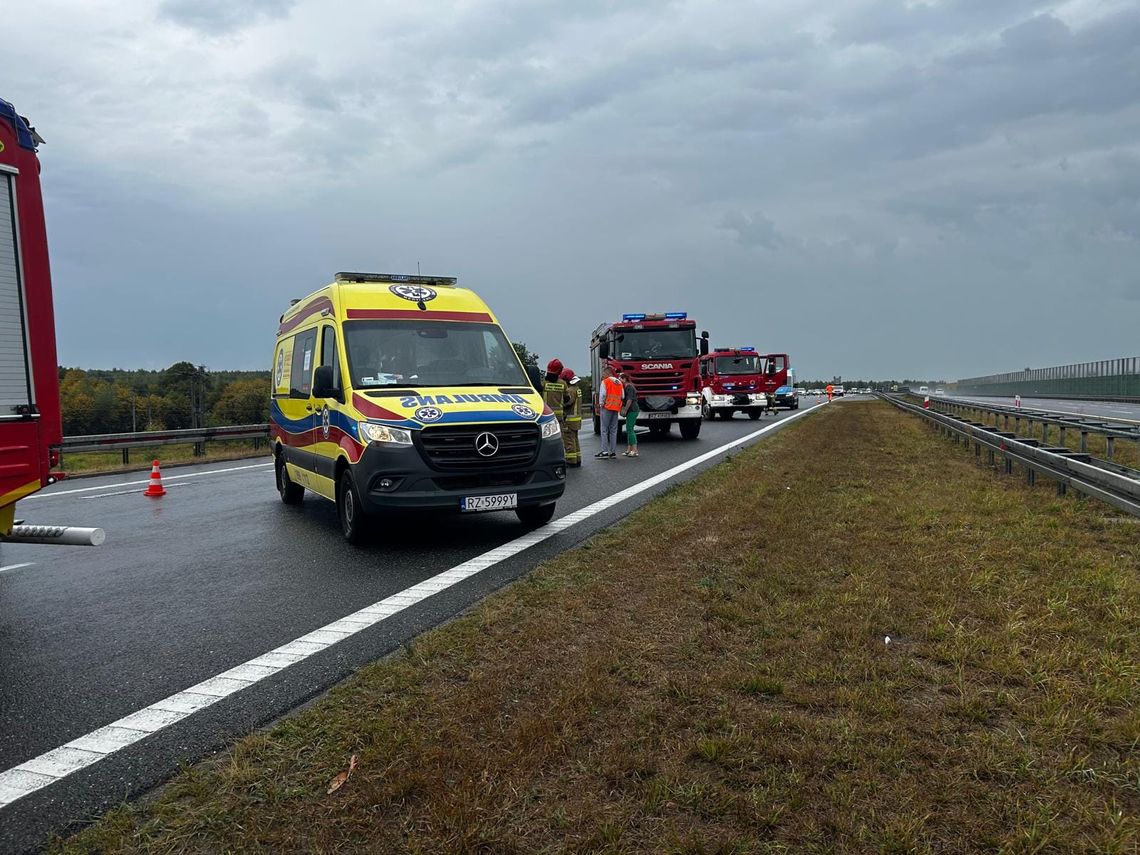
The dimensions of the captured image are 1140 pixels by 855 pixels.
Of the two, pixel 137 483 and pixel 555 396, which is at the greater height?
pixel 555 396

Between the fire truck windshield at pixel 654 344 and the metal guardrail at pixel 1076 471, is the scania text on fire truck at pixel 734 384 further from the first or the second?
the metal guardrail at pixel 1076 471

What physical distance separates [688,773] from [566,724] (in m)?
0.59

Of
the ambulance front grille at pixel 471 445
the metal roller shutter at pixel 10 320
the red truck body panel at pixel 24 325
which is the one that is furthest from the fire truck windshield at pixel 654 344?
the metal roller shutter at pixel 10 320

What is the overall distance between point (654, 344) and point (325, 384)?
13.7 meters

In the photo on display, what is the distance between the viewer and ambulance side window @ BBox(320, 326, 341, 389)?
816 cm

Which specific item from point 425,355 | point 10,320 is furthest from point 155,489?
point 10,320

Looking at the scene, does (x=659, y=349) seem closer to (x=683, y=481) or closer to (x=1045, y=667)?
(x=683, y=481)

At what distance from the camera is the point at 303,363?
31.4 feet

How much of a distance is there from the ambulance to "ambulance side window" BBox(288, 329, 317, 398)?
0.02 metres

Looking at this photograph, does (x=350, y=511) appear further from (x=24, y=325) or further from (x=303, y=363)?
(x=24, y=325)

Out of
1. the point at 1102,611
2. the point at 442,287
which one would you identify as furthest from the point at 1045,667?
the point at 442,287

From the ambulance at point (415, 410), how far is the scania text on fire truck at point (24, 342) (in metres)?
2.44

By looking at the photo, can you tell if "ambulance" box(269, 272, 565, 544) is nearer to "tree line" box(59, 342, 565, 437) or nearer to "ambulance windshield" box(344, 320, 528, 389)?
"ambulance windshield" box(344, 320, 528, 389)

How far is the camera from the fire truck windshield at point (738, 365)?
3600 cm
